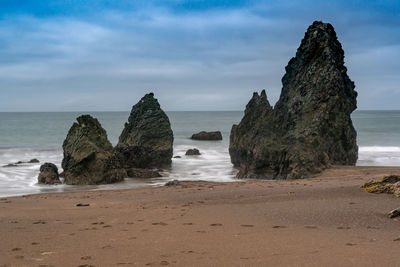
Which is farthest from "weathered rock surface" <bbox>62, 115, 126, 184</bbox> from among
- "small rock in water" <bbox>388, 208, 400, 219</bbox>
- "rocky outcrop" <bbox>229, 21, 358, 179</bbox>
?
"small rock in water" <bbox>388, 208, 400, 219</bbox>

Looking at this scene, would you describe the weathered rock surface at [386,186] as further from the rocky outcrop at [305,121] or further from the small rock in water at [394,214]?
the rocky outcrop at [305,121]

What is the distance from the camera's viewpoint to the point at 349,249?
5934 mm

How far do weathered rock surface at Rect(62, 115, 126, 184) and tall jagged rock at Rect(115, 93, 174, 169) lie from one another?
15.5 feet

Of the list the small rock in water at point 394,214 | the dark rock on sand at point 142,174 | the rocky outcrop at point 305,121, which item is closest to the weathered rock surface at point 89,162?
the dark rock on sand at point 142,174

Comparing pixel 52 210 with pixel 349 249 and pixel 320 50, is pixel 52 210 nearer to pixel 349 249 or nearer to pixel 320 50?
pixel 349 249

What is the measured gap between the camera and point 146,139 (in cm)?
2809

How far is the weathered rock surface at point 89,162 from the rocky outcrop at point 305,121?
6673mm

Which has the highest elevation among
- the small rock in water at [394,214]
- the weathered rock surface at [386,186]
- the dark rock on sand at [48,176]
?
the weathered rock surface at [386,186]

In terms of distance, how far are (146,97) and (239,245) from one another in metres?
25.9

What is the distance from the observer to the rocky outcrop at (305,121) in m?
19.5

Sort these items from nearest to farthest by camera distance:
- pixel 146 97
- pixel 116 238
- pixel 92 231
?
1. pixel 116 238
2. pixel 92 231
3. pixel 146 97

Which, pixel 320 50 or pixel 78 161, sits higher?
pixel 320 50

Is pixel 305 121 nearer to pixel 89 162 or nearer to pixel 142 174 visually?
pixel 142 174

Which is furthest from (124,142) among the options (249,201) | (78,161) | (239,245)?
(239,245)
